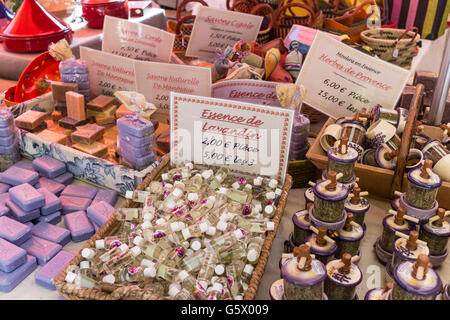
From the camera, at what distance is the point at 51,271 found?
1.25m

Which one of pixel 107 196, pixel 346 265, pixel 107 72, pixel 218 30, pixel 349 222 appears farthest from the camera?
pixel 218 30

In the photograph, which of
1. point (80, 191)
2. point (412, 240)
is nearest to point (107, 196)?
point (80, 191)

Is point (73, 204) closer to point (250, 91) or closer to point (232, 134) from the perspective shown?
point (232, 134)

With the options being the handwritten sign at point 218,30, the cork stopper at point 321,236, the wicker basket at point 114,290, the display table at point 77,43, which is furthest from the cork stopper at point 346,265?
the display table at point 77,43

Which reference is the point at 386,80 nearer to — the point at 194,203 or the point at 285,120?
the point at 285,120

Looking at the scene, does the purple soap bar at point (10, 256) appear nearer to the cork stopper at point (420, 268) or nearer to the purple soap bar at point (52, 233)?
the purple soap bar at point (52, 233)

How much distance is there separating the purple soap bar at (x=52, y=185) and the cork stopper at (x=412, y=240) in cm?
118

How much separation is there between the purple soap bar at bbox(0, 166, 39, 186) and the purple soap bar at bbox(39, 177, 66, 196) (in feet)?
0.09

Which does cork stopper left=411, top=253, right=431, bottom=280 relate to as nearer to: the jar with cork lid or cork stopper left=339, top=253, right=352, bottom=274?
the jar with cork lid

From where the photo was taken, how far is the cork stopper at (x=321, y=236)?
43.4 inches

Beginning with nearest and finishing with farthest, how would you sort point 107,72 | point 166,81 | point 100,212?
1. point 100,212
2. point 166,81
3. point 107,72

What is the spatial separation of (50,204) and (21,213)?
0.30 ft

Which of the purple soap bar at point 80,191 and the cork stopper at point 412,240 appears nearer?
the cork stopper at point 412,240
